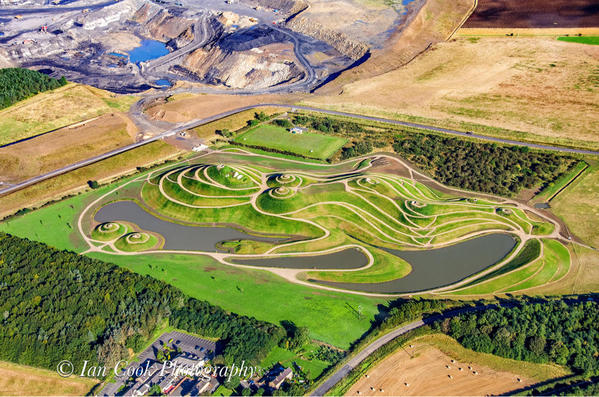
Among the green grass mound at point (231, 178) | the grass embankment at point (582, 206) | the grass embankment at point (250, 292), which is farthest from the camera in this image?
the green grass mound at point (231, 178)

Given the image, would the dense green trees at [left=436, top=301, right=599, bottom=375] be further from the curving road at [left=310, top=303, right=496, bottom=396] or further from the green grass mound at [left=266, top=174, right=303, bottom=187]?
the green grass mound at [left=266, top=174, right=303, bottom=187]

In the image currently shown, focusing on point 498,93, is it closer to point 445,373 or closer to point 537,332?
point 537,332

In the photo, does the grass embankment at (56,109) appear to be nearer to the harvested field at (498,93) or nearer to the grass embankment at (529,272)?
the harvested field at (498,93)

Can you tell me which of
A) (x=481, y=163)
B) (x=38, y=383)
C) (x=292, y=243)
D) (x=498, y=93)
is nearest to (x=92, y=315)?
(x=38, y=383)

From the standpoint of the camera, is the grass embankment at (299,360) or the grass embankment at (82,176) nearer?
the grass embankment at (299,360)

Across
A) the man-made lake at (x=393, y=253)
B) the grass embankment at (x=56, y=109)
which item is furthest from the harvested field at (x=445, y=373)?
the grass embankment at (x=56, y=109)

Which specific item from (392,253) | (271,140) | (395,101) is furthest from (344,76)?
(392,253)

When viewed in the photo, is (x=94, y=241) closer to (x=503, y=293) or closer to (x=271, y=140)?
(x=271, y=140)
